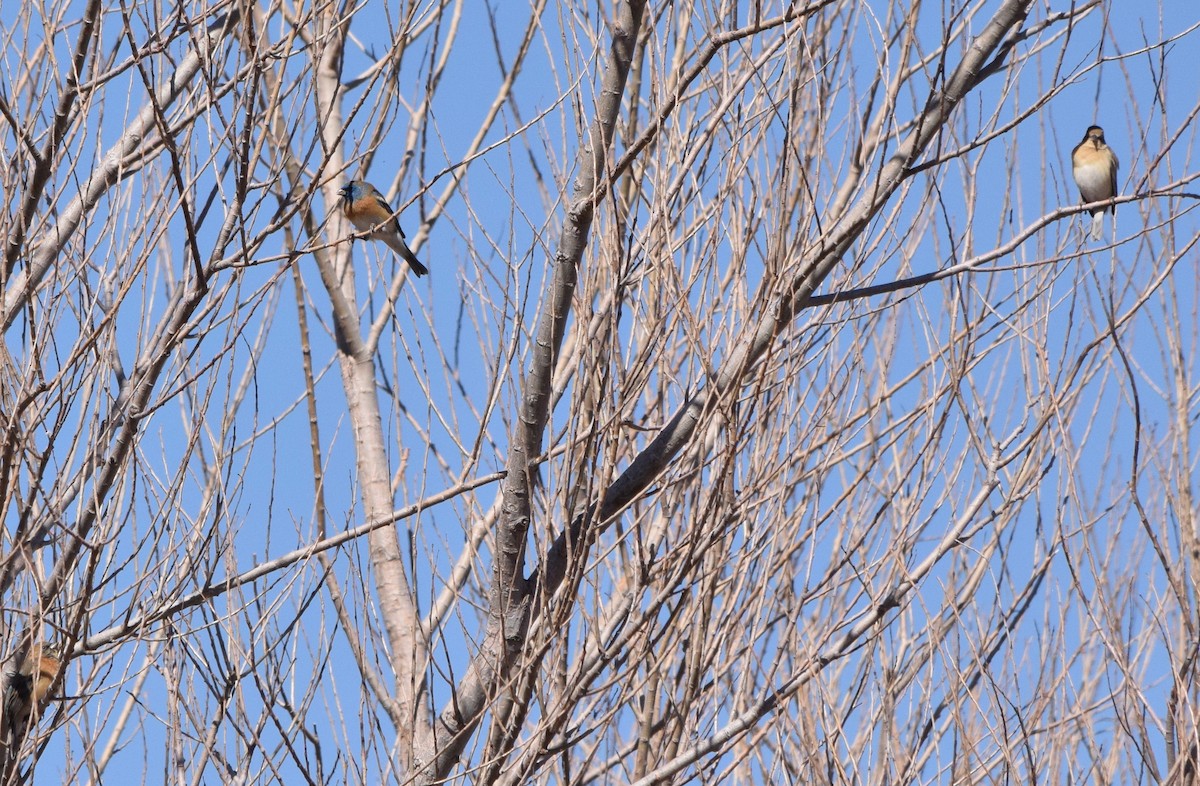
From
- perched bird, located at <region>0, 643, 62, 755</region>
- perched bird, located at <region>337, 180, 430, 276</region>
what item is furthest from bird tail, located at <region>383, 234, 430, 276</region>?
perched bird, located at <region>0, 643, 62, 755</region>

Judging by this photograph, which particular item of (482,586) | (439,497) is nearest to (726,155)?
(439,497)

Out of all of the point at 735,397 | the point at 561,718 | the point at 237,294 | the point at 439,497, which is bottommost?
the point at 561,718

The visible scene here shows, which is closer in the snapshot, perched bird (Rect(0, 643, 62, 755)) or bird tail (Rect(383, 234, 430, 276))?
perched bird (Rect(0, 643, 62, 755))

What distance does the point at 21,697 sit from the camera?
3441mm

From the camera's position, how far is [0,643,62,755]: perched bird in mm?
3350

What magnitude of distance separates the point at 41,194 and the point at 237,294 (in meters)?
0.56

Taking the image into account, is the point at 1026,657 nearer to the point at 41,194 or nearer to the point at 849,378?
the point at 849,378

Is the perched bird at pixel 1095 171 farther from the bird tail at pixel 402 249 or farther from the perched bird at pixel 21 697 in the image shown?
the perched bird at pixel 21 697

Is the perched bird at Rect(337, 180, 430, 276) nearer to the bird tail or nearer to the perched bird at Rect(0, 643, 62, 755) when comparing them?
the bird tail

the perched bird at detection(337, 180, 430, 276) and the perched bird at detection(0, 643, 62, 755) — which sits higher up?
the perched bird at detection(337, 180, 430, 276)

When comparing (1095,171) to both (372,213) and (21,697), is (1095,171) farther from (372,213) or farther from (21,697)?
(21,697)

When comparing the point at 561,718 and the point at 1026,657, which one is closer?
the point at 561,718

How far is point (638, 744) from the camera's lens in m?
4.07

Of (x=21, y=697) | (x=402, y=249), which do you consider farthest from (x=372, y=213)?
(x=21, y=697)
